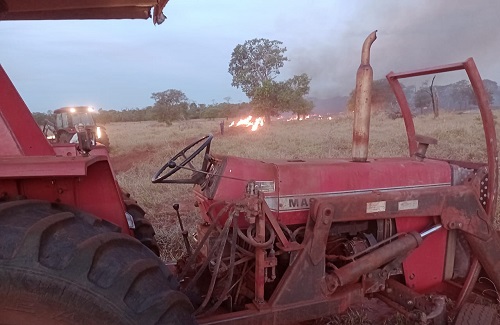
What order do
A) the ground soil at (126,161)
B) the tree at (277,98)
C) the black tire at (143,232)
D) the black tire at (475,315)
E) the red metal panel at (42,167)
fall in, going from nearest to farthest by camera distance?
the red metal panel at (42,167)
the black tire at (475,315)
the black tire at (143,232)
the ground soil at (126,161)
the tree at (277,98)

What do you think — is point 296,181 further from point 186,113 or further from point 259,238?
point 186,113

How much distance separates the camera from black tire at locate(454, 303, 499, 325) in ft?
9.66

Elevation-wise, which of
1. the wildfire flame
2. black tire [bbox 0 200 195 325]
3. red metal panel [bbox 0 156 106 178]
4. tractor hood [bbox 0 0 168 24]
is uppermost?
tractor hood [bbox 0 0 168 24]

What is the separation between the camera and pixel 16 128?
7.60 feet

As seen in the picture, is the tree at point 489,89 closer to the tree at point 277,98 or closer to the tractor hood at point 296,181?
the tractor hood at point 296,181

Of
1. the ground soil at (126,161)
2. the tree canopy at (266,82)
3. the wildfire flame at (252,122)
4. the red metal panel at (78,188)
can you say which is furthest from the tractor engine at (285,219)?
the tree canopy at (266,82)

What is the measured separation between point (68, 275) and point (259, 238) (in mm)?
1089

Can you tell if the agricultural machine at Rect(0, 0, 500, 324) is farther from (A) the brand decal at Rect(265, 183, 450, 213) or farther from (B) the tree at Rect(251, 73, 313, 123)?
(B) the tree at Rect(251, 73, 313, 123)

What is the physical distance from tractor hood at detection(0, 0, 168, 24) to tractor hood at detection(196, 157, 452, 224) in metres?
1.19

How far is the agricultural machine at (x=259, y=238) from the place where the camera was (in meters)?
1.82

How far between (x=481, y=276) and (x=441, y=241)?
1.56 ft

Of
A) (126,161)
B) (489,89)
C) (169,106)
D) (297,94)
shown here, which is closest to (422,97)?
(126,161)

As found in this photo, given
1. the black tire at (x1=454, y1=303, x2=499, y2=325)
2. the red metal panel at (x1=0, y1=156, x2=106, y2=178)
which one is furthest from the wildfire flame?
the red metal panel at (x1=0, y1=156, x2=106, y2=178)

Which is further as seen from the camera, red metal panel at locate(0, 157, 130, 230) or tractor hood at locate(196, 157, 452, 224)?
tractor hood at locate(196, 157, 452, 224)
